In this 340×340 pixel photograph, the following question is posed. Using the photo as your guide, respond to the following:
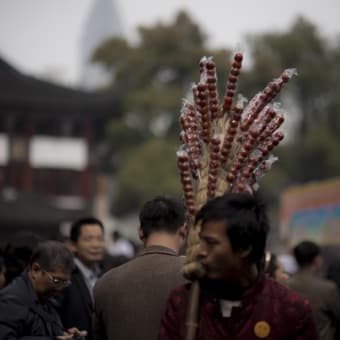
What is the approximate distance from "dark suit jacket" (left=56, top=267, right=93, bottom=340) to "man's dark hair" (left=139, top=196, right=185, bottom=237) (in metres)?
1.66

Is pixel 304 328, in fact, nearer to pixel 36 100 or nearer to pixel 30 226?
pixel 30 226

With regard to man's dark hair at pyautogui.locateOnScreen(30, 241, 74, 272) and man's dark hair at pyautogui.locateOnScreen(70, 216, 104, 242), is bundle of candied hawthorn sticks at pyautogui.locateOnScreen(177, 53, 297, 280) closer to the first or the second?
man's dark hair at pyautogui.locateOnScreen(30, 241, 74, 272)

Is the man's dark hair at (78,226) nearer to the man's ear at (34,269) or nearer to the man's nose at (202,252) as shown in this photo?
the man's ear at (34,269)

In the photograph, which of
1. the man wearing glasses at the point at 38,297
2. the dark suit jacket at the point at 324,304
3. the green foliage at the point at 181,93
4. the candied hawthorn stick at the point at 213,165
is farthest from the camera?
the green foliage at the point at 181,93

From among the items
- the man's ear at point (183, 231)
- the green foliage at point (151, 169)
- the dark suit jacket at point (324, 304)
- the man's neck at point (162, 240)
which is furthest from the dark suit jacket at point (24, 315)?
the green foliage at point (151, 169)

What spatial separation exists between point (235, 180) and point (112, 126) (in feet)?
116

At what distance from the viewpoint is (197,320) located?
3543mm

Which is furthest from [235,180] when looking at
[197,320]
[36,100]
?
[36,100]

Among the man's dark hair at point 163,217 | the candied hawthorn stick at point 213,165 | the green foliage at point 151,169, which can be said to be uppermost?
the green foliage at point 151,169

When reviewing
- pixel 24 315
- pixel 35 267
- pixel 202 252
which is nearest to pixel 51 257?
pixel 35 267

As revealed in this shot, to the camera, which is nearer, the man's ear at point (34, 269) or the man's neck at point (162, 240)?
the man's neck at point (162, 240)

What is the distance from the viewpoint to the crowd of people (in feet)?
11.5

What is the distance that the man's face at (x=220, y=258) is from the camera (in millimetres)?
3484

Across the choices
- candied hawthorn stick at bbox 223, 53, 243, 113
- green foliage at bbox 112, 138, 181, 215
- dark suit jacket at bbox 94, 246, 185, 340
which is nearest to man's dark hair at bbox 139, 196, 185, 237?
dark suit jacket at bbox 94, 246, 185, 340
